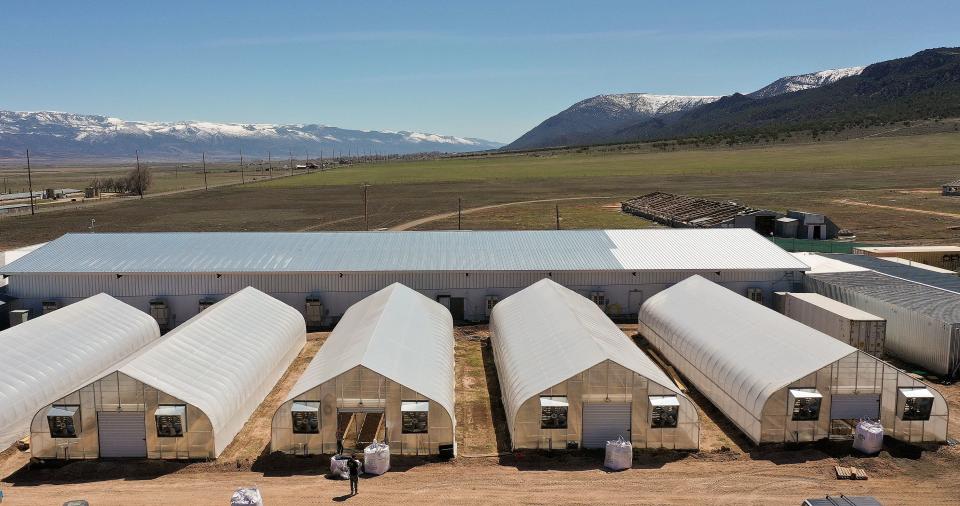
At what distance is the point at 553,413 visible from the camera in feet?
73.6

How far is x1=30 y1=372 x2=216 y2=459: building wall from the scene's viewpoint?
867 inches

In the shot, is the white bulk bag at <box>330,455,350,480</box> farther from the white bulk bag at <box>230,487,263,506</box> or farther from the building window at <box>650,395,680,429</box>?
the building window at <box>650,395,680,429</box>

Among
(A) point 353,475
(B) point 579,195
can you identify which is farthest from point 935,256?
(B) point 579,195

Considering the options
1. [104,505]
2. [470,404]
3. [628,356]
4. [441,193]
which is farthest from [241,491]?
[441,193]

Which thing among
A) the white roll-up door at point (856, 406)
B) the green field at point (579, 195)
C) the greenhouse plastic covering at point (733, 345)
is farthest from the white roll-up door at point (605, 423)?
the green field at point (579, 195)

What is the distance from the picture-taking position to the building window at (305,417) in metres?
22.1

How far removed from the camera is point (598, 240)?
144 ft

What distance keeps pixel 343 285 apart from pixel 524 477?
20.8 meters

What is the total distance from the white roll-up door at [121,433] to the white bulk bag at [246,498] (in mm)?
5465

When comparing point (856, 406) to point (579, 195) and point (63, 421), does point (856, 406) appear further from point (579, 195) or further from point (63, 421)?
point (579, 195)

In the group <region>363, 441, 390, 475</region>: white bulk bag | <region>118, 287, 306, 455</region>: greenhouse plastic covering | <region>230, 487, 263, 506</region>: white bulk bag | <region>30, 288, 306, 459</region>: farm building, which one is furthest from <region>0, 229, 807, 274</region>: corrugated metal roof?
<region>230, 487, 263, 506</region>: white bulk bag

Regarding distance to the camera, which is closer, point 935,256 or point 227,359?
point 227,359

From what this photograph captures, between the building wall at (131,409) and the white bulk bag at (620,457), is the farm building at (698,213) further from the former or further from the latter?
the building wall at (131,409)

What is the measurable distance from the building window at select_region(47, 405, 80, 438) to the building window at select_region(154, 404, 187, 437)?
2.44 meters
